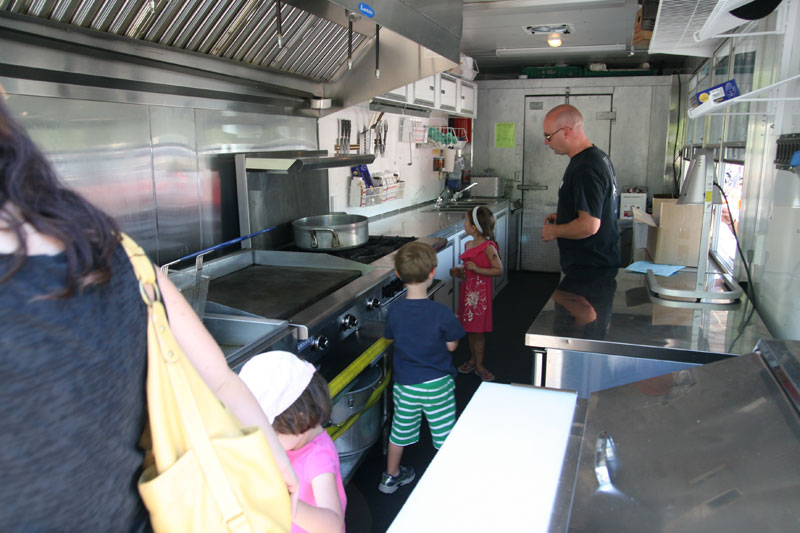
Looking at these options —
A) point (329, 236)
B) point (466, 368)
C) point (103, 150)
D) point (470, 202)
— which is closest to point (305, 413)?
point (103, 150)

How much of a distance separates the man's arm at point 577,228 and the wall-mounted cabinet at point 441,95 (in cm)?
142

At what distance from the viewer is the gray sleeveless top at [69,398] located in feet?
A: 1.83

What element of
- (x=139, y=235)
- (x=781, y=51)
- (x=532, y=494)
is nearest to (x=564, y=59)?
(x=781, y=51)

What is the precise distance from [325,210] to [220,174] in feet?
2.79

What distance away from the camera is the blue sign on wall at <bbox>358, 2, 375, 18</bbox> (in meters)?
2.05

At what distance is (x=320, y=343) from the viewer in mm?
2086

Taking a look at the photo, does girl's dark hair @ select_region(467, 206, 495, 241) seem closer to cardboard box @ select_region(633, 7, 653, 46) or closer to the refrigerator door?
cardboard box @ select_region(633, 7, 653, 46)

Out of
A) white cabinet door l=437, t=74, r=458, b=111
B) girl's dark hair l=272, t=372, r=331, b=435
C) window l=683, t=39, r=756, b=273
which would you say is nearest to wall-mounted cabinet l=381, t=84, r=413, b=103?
white cabinet door l=437, t=74, r=458, b=111

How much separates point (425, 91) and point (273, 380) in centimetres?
356

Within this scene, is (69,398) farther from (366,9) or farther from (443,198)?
(443,198)

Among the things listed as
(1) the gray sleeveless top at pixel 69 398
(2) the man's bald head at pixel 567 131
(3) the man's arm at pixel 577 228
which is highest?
(2) the man's bald head at pixel 567 131

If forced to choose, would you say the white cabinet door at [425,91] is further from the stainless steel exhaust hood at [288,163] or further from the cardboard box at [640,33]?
the stainless steel exhaust hood at [288,163]

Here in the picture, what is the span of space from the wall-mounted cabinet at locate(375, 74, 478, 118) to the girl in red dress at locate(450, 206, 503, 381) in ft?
3.16

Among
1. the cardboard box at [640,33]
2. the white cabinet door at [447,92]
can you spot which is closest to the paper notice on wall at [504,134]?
the white cabinet door at [447,92]
